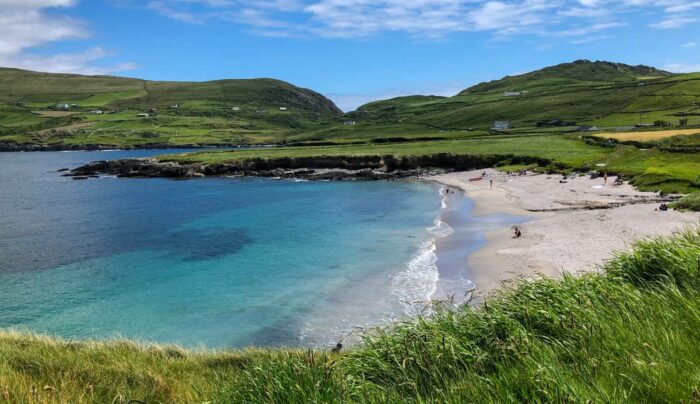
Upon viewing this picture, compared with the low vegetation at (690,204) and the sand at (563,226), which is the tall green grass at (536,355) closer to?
the sand at (563,226)

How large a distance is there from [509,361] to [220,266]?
1340 inches

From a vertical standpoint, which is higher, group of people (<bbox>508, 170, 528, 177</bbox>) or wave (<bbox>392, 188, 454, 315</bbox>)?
group of people (<bbox>508, 170, 528, 177</bbox>)

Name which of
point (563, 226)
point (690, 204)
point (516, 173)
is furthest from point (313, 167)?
point (690, 204)

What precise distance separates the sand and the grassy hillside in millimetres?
5529

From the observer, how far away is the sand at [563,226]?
29.7 meters

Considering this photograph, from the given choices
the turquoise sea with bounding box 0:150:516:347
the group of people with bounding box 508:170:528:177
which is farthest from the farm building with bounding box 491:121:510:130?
the turquoise sea with bounding box 0:150:516:347

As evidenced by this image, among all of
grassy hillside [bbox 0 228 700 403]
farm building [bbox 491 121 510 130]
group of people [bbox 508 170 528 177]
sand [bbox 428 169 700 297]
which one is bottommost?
sand [bbox 428 169 700 297]

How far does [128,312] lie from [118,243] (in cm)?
2268

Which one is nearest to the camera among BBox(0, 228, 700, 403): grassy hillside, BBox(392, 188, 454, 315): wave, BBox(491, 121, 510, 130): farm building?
BBox(0, 228, 700, 403): grassy hillside

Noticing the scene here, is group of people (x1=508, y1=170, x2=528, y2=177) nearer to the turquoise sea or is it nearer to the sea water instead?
the sea water

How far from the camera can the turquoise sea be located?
2628 cm

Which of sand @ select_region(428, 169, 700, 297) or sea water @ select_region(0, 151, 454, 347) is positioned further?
sand @ select_region(428, 169, 700, 297)

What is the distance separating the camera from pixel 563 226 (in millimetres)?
40906

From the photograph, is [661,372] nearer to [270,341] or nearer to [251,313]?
[270,341]
